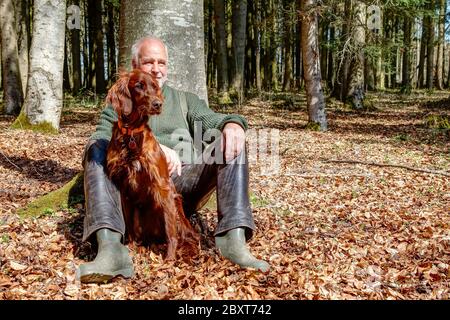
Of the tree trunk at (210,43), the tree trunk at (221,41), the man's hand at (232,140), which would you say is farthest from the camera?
the tree trunk at (210,43)

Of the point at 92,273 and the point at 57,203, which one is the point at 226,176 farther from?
the point at 57,203

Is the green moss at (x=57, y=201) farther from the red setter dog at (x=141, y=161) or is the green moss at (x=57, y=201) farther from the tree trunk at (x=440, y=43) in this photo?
the tree trunk at (x=440, y=43)

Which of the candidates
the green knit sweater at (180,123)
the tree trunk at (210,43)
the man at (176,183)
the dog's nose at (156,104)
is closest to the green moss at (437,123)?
the green knit sweater at (180,123)

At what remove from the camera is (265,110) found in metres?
16.6

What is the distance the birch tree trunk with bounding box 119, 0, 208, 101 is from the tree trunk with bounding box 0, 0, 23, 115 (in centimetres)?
844

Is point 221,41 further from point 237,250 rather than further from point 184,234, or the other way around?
point 237,250

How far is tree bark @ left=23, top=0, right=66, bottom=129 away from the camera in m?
8.80

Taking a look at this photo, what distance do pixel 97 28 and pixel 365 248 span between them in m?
18.8

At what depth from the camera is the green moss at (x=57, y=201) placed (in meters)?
4.54

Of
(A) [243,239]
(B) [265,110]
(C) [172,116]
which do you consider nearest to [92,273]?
(A) [243,239]

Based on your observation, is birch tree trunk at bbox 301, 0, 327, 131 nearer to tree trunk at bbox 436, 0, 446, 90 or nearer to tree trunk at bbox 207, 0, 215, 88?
tree trunk at bbox 436, 0, 446, 90

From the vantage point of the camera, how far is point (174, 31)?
15.0 ft

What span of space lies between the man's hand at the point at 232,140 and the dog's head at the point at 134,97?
522mm

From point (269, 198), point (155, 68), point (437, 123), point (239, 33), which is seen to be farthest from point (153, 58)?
point (239, 33)
